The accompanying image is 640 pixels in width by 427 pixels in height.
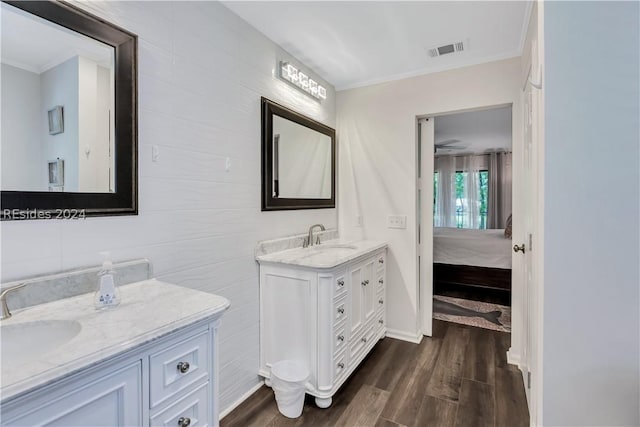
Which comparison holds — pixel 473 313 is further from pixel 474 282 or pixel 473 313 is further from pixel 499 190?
pixel 499 190

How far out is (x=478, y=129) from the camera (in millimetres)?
4941

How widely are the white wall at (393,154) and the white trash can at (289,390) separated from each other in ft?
4.30

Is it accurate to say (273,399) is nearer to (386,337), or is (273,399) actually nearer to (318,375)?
(318,375)

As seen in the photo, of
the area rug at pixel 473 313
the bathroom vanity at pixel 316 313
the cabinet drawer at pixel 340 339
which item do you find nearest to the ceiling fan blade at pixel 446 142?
the area rug at pixel 473 313

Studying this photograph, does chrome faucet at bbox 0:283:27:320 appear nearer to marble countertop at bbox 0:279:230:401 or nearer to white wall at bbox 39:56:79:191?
marble countertop at bbox 0:279:230:401

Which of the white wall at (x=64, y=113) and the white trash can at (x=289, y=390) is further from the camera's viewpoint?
the white trash can at (x=289, y=390)

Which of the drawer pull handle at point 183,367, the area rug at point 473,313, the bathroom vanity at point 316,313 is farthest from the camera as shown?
the area rug at point 473,313

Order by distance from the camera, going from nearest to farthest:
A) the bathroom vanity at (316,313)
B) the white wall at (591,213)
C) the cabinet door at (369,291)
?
the white wall at (591,213)
the bathroom vanity at (316,313)
the cabinet door at (369,291)

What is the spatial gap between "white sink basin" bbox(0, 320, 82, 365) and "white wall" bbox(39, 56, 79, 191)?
0.48 meters

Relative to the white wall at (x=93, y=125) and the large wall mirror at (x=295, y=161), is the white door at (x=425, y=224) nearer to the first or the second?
the large wall mirror at (x=295, y=161)

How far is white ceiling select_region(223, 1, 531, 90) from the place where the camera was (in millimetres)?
1834

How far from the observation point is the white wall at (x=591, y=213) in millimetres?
880

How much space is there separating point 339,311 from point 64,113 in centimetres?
169

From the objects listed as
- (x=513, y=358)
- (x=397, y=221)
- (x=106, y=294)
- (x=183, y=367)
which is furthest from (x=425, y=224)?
(x=106, y=294)
